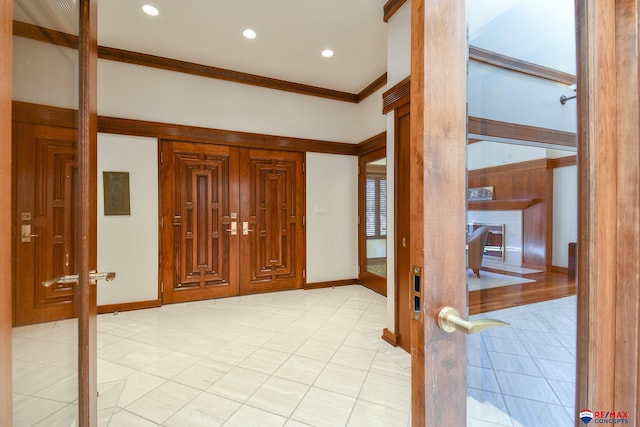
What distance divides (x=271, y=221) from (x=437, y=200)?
3.74 metres

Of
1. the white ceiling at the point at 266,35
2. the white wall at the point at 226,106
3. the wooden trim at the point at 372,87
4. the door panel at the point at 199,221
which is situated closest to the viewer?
the white ceiling at the point at 266,35

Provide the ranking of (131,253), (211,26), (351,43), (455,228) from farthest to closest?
(131,253) < (351,43) < (211,26) < (455,228)

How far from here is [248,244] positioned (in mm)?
4043

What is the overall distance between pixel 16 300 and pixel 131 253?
126 inches

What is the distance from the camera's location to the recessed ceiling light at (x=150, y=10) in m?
2.69

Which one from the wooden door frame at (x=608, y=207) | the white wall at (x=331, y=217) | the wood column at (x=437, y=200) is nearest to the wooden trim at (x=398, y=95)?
the wooden door frame at (x=608, y=207)

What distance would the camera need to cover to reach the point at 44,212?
0.89 metres

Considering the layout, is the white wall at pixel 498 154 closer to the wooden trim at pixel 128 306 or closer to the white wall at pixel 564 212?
the white wall at pixel 564 212

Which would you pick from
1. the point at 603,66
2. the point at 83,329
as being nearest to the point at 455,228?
the point at 603,66

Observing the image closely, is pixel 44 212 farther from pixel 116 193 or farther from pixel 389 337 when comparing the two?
pixel 116 193

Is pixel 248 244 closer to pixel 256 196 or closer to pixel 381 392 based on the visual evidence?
pixel 256 196

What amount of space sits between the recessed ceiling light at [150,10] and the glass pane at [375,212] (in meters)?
3.30

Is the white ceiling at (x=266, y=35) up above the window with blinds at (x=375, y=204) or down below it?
above

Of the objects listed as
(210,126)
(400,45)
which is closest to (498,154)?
(400,45)
